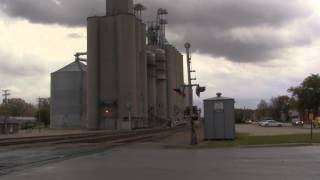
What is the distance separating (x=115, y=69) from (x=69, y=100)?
65.8ft

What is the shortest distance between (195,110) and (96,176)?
2350 cm

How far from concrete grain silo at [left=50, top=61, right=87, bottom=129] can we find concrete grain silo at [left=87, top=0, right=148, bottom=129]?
13281mm

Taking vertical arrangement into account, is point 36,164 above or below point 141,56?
below

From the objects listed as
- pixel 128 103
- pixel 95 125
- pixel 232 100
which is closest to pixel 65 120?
pixel 95 125

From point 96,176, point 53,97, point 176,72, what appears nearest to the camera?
point 96,176

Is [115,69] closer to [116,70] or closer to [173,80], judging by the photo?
[116,70]

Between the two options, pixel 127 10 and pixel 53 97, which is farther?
pixel 53 97

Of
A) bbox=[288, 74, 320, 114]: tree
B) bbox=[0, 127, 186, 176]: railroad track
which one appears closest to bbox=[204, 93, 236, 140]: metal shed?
bbox=[0, 127, 186, 176]: railroad track

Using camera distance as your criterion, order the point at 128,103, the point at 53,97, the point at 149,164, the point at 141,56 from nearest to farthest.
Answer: the point at 149,164
the point at 128,103
the point at 141,56
the point at 53,97

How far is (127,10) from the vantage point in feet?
372

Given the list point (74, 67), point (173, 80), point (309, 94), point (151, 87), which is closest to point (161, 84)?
point (151, 87)

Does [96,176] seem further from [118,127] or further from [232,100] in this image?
[118,127]

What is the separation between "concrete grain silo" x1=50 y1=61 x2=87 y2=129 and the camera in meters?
125

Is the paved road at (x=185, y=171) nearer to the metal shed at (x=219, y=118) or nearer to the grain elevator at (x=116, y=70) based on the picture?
the metal shed at (x=219, y=118)
